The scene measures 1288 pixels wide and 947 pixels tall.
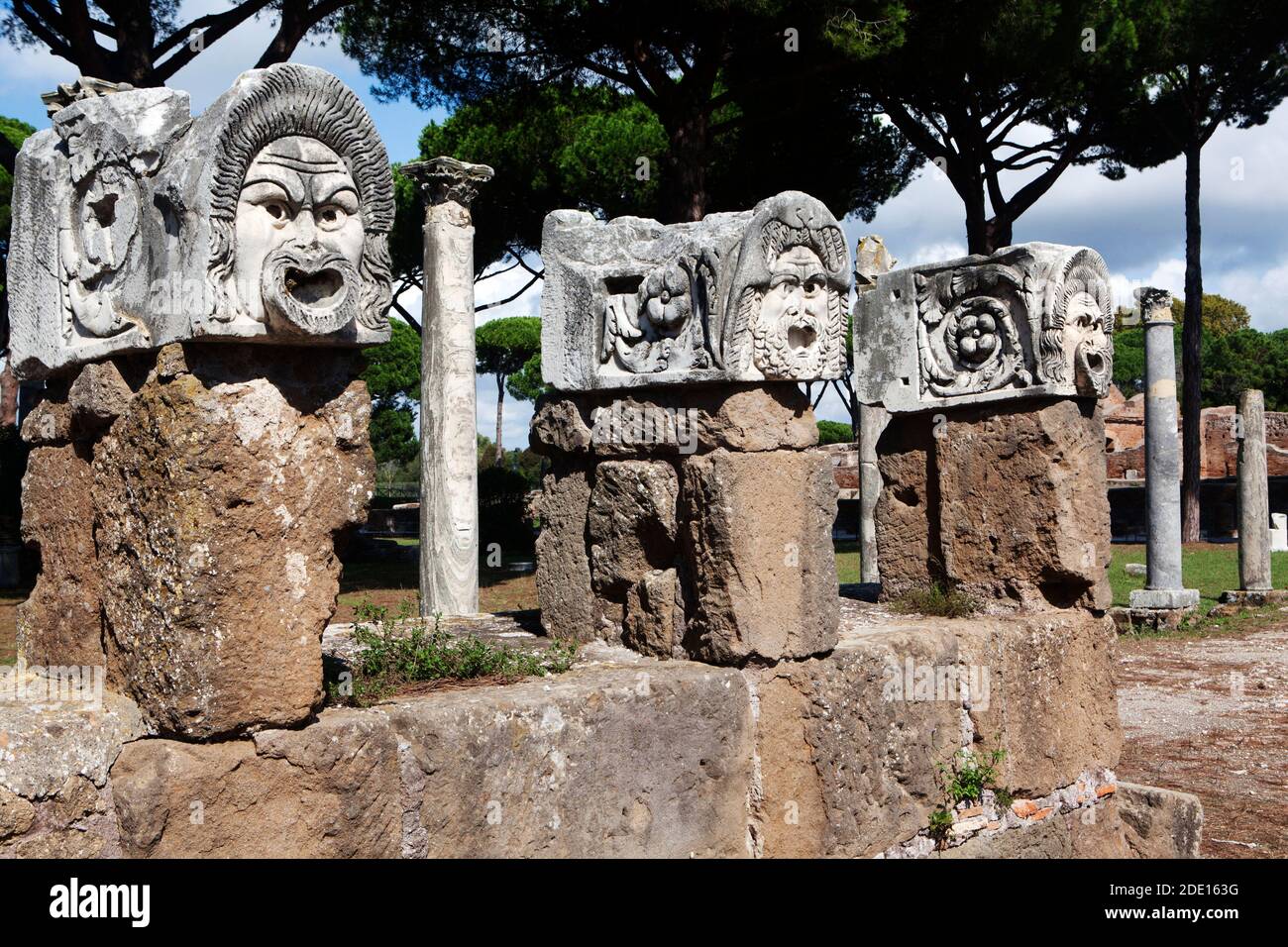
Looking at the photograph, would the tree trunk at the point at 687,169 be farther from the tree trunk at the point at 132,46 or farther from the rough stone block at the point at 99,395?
the rough stone block at the point at 99,395

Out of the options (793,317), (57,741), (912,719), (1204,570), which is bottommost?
(1204,570)

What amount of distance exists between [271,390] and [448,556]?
5.42 metres

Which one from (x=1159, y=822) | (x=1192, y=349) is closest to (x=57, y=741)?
(x=1159, y=822)

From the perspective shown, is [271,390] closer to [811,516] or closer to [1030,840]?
[811,516]

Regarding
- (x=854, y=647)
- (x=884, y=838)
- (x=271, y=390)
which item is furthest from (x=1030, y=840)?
(x=271, y=390)

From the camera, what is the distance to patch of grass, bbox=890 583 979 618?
5.66 meters

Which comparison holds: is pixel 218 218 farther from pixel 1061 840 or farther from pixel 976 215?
pixel 976 215

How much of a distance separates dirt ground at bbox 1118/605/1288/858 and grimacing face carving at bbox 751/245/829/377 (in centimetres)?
307

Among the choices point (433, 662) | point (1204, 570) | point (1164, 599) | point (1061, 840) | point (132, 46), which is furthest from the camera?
point (1204, 570)

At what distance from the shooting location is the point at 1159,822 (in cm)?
575

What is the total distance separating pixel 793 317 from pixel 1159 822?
115 inches

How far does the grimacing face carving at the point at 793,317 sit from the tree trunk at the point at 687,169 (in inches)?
321

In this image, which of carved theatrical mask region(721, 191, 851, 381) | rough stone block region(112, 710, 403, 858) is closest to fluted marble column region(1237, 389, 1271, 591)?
carved theatrical mask region(721, 191, 851, 381)

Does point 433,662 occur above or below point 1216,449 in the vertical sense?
below
